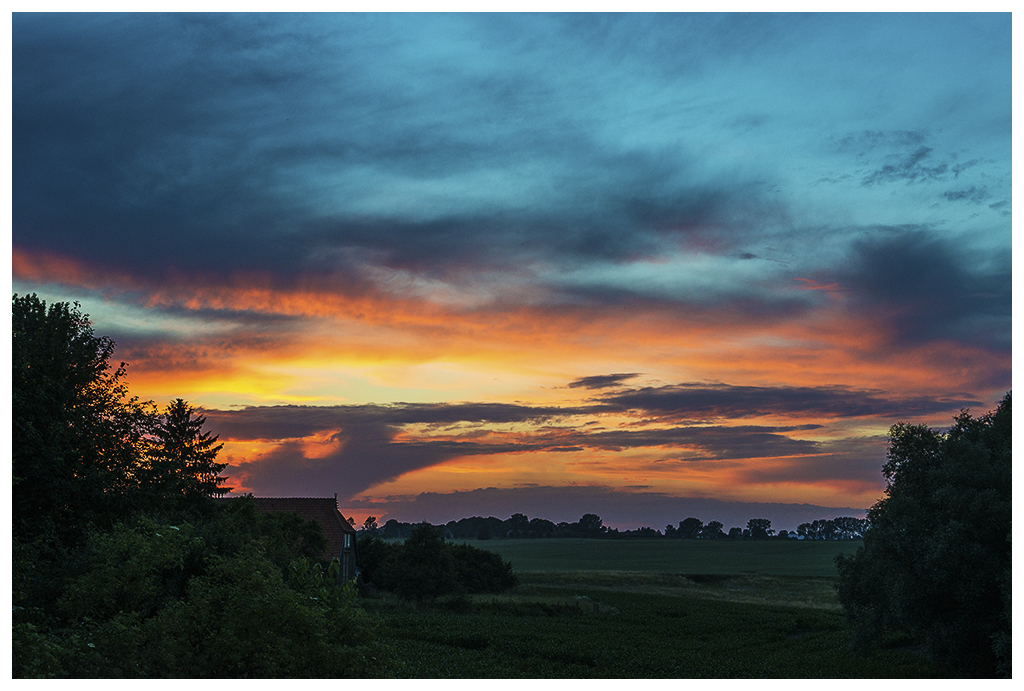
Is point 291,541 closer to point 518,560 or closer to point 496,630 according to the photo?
point 496,630

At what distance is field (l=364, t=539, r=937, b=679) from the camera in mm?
25234

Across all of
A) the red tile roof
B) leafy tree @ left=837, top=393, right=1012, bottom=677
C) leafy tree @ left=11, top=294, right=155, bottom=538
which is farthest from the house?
leafy tree @ left=837, top=393, right=1012, bottom=677

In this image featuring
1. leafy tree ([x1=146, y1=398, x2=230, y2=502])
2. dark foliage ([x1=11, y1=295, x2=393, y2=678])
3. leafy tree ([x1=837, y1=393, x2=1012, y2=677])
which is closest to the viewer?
dark foliage ([x1=11, y1=295, x2=393, y2=678])

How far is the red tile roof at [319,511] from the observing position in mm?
56384

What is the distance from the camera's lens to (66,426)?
2442 centimetres

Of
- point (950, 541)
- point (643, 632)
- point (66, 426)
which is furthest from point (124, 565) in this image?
point (643, 632)

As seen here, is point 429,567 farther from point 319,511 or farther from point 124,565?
point 124,565

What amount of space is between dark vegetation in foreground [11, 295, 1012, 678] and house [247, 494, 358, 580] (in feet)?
48.2

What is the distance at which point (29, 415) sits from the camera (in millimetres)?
23609

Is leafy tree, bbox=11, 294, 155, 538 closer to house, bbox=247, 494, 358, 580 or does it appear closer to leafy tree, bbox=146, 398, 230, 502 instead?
leafy tree, bbox=146, 398, 230, 502

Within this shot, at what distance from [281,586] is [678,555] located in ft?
414

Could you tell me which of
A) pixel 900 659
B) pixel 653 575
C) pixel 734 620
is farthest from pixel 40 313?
pixel 653 575

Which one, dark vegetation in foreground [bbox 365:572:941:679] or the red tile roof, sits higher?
the red tile roof
